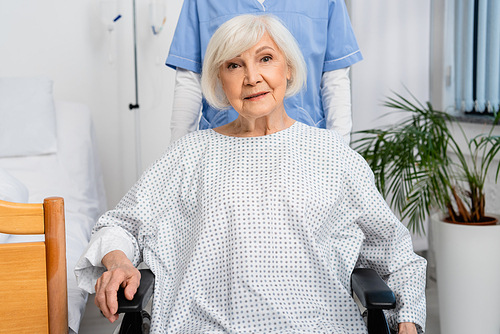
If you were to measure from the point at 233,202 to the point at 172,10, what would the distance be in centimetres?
206

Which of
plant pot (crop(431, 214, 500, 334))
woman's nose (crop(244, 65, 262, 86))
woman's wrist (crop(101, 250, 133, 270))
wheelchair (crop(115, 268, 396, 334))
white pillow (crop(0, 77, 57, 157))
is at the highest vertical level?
woman's nose (crop(244, 65, 262, 86))

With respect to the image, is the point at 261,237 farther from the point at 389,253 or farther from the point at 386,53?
the point at 386,53

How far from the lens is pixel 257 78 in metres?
1.26

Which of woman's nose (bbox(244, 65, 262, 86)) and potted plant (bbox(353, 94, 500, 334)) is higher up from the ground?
woman's nose (bbox(244, 65, 262, 86))

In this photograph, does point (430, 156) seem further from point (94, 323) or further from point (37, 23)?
point (37, 23)

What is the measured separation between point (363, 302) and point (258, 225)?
315 millimetres

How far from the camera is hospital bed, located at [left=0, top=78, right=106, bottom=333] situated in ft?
7.39

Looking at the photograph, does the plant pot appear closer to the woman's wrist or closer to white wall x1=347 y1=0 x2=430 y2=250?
white wall x1=347 y1=0 x2=430 y2=250

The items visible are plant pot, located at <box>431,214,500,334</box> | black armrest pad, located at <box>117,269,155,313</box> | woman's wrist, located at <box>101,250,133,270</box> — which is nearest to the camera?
black armrest pad, located at <box>117,269,155,313</box>

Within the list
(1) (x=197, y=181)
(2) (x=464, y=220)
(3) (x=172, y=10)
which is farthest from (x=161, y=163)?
(3) (x=172, y=10)

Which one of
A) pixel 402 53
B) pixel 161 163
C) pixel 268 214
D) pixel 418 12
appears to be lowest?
pixel 268 214

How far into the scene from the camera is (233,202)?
126cm

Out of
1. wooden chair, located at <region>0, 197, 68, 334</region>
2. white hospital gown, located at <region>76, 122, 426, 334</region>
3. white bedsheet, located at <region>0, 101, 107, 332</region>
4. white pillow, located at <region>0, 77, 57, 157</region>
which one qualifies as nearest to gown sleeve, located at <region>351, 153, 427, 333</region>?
white hospital gown, located at <region>76, 122, 426, 334</region>

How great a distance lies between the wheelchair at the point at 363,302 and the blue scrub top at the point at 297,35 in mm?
682
